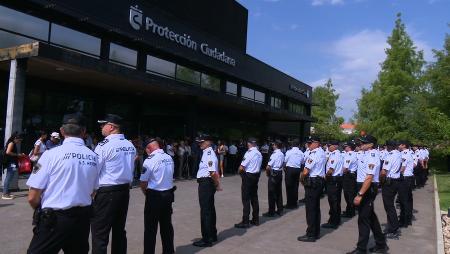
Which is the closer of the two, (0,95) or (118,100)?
(0,95)

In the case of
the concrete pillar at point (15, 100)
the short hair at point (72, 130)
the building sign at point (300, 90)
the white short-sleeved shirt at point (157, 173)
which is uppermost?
the building sign at point (300, 90)

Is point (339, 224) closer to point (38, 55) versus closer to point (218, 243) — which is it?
point (218, 243)

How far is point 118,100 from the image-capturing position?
20078 millimetres

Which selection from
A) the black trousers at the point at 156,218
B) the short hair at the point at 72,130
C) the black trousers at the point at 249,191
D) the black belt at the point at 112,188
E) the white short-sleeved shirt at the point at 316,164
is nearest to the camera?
the short hair at the point at 72,130

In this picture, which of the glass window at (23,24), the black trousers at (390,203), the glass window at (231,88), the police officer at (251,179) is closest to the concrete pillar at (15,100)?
the glass window at (23,24)

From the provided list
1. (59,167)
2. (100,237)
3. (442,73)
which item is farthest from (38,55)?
(442,73)

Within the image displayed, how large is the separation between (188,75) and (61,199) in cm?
1905

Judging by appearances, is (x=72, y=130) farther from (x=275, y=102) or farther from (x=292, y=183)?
(x=275, y=102)

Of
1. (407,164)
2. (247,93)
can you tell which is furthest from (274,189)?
(247,93)

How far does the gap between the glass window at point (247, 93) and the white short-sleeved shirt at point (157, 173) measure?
22.6m

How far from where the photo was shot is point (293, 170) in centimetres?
1217

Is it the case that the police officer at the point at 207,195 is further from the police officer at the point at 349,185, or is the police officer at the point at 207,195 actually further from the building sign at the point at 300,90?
the building sign at the point at 300,90

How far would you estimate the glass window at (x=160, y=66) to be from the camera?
65.9ft

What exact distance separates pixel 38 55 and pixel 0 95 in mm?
4507
